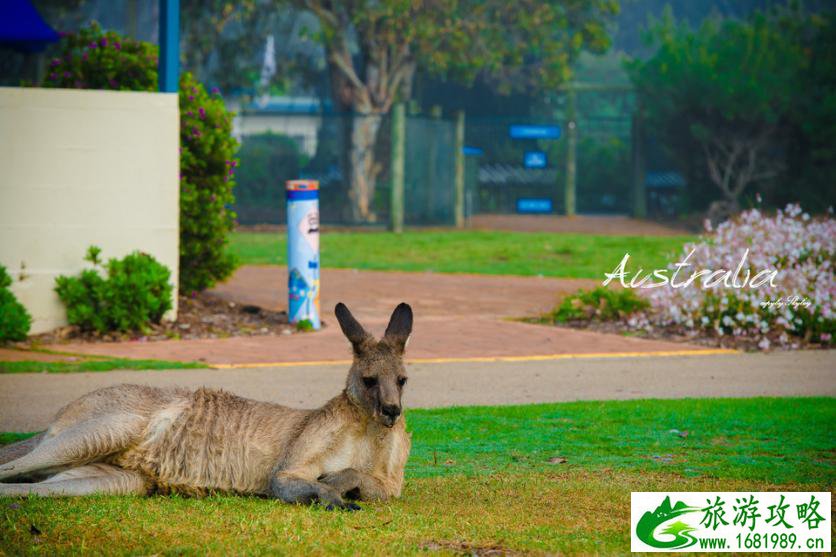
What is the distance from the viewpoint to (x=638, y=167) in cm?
3469

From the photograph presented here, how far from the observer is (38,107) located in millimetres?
14219

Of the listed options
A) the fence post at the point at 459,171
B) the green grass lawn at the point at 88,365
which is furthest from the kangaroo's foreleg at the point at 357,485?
the fence post at the point at 459,171

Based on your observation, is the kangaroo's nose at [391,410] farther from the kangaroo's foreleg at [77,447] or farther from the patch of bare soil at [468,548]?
the kangaroo's foreleg at [77,447]

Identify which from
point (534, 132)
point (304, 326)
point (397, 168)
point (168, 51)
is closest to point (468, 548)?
point (304, 326)

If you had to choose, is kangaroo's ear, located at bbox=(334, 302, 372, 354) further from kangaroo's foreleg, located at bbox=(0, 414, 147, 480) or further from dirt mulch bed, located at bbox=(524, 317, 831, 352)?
dirt mulch bed, located at bbox=(524, 317, 831, 352)

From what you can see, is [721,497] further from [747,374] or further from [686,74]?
[686,74]

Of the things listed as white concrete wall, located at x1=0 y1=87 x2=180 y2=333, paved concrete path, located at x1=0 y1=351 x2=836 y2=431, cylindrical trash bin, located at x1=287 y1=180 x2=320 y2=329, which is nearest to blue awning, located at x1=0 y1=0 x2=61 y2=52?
white concrete wall, located at x1=0 y1=87 x2=180 y2=333

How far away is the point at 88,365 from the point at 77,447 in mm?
5473

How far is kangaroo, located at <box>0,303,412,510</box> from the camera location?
6590 millimetres

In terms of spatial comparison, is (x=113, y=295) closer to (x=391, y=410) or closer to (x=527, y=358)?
(x=527, y=358)

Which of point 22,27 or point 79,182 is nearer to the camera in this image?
point 79,182

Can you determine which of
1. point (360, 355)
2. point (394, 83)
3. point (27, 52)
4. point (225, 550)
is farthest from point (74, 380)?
point (394, 83)

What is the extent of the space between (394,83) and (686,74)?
7.38 m

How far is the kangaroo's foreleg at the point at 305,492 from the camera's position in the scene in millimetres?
6387
